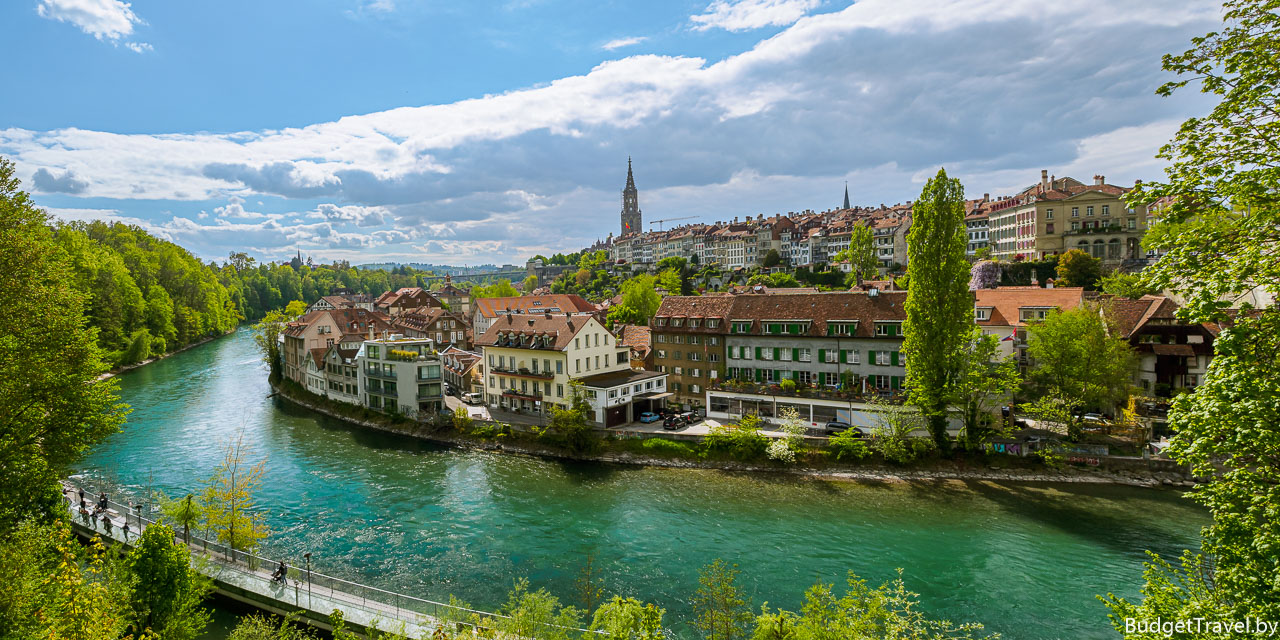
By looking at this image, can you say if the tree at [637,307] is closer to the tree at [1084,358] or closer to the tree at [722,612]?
the tree at [1084,358]

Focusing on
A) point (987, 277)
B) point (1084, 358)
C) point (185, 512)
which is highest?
point (987, 277)

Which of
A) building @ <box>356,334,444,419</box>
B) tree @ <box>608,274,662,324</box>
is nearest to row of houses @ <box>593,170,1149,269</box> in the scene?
tree @ <box>608,274,662,324</box>

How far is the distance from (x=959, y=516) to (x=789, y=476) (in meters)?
8.84

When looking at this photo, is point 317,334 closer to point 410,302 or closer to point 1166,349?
point 410,302

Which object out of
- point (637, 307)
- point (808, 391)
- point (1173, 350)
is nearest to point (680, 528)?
point (808, 391)

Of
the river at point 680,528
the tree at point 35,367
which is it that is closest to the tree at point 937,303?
the river at point 680,528

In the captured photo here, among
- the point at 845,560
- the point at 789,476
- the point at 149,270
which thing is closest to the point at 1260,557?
the point at 845,560

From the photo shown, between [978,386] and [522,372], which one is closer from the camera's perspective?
[978,386]

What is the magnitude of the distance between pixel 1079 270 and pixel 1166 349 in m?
27.7

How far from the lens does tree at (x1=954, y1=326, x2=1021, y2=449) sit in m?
33.1

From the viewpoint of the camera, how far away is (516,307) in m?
84.2

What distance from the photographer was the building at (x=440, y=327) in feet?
241

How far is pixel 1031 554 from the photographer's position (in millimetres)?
24031

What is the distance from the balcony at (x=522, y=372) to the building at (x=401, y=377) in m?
4.51
